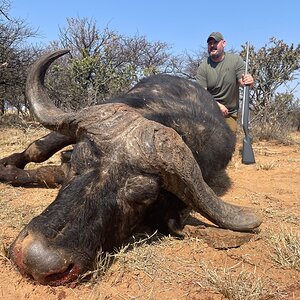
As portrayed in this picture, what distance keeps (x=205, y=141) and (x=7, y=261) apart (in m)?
2.15

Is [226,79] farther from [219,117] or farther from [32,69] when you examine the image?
[32,69]

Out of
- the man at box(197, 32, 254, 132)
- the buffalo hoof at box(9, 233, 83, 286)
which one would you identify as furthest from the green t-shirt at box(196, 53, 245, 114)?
the buffalo hoof at box(9, 233, 83, 286)

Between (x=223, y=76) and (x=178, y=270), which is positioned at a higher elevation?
(x=223, y=76)

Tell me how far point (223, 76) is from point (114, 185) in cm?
440

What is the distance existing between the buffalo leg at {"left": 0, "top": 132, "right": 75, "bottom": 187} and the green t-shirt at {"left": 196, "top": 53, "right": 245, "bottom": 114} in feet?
9.87

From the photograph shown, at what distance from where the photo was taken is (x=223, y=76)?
257 inches

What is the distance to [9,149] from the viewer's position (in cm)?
704

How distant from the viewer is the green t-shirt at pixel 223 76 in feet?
21.5

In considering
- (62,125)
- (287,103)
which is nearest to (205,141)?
(62,125)

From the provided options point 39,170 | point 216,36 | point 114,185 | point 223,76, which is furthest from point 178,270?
point 216,36

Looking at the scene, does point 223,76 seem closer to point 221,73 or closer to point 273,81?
point 221,73

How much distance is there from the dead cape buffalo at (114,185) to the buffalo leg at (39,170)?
3.13ft

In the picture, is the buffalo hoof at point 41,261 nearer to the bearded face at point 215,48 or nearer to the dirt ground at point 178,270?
the dirt ground at point 178,270

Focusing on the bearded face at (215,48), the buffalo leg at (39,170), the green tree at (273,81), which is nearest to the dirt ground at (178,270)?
the buffalo leg at (39,170)
